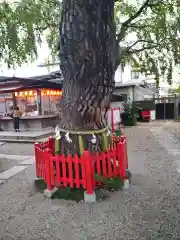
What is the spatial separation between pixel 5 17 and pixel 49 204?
7.24 metres

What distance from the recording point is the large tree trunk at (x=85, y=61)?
3.66 m

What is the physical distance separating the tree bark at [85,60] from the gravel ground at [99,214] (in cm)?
137

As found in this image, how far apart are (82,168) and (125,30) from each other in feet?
29.5

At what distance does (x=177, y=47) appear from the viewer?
10.4 m

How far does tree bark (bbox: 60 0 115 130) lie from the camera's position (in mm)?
3662

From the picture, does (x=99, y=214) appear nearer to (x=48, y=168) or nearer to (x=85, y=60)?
(x=48, y=168)

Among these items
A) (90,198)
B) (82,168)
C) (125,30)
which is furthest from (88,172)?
(125,30)

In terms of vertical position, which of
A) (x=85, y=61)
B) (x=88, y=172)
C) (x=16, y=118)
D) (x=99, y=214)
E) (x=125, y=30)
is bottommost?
(x=99, y=214)

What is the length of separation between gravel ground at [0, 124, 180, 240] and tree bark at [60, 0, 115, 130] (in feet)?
4.50

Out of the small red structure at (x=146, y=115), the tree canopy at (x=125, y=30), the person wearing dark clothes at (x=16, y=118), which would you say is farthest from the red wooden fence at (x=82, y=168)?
the small red structure at (x=146, y=115)

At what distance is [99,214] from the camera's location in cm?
315

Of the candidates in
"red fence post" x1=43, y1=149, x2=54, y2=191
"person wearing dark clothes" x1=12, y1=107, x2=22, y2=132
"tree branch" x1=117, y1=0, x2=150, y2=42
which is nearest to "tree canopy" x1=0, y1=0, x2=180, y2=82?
"tree branch" x1=117, y1=0, x2=150, y2=42

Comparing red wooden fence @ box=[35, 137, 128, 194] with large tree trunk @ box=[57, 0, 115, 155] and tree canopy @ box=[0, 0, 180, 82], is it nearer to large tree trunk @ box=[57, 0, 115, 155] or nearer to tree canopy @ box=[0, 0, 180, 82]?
large tree trunk @ box=[57, 0, 115, 155]

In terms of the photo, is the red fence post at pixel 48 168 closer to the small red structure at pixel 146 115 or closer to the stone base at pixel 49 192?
the stone base at pixel 49 192
